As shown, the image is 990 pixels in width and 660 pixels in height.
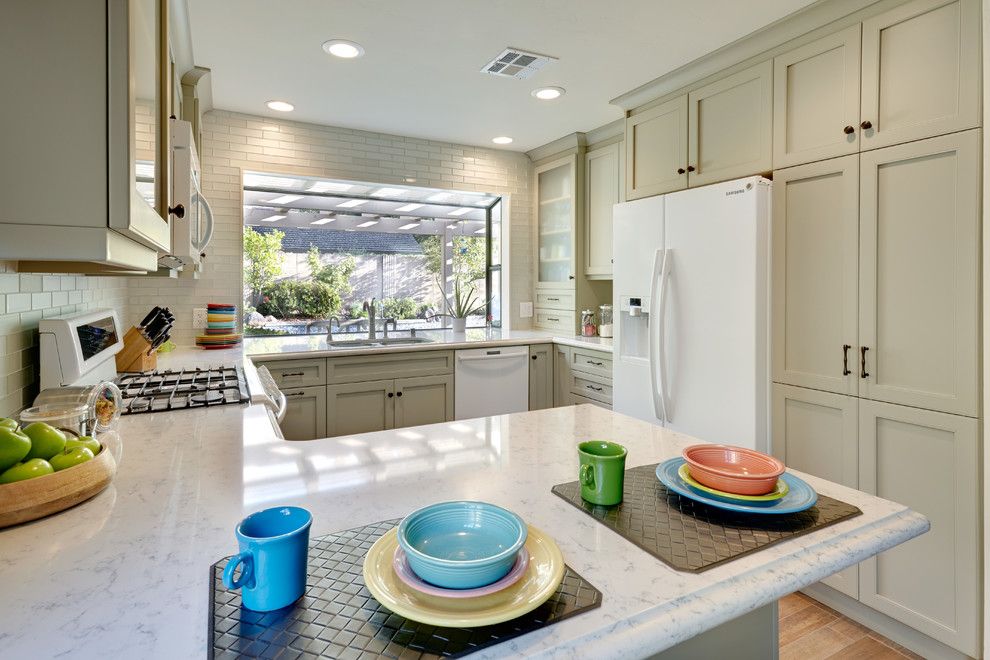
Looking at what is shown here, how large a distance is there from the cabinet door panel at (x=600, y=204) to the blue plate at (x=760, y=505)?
9.79ft

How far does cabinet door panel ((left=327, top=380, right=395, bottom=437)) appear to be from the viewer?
3369 millimetres

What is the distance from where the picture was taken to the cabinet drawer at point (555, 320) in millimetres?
4254

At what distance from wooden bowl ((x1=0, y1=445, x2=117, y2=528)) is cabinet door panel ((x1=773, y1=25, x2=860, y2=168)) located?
2.61m

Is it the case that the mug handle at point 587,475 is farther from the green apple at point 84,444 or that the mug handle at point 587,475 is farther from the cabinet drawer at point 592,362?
the cabinet drawer at point 592,362

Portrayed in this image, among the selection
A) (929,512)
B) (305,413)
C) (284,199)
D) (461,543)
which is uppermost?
(284,199)

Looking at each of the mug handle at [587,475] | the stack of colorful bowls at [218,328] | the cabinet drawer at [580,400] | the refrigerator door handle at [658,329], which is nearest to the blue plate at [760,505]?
the mug handle at [587,475]

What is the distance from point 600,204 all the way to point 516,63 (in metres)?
1.45

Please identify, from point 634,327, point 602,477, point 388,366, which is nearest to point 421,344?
point 388,366

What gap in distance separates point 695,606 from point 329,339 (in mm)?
3491

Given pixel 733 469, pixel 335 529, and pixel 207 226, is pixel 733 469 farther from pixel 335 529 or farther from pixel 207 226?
pixel 207 226

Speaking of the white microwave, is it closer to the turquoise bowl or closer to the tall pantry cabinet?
the turquoise bowl

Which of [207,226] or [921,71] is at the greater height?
[921,71]

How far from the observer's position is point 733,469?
3.35 feet

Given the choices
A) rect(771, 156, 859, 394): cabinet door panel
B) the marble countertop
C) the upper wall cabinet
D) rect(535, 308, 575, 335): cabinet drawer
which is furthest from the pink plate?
rect(535, 308, 575, 335): cabinet drawer
